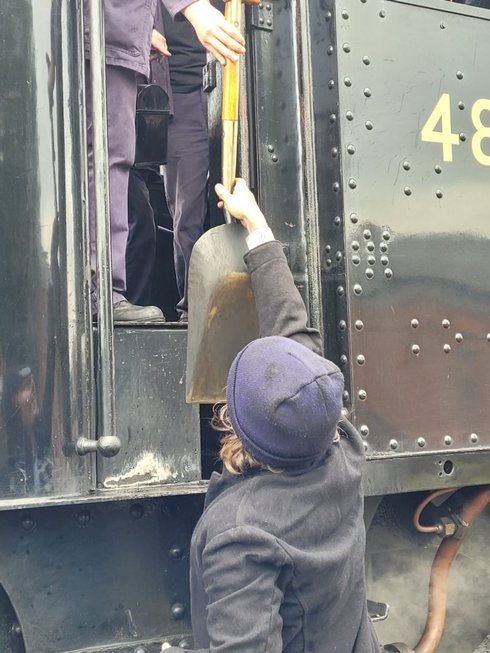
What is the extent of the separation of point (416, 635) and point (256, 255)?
127 centimetres

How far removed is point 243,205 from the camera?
5.93ft

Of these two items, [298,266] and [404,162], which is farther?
[404,162]

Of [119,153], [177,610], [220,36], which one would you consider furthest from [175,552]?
→ [220,36]

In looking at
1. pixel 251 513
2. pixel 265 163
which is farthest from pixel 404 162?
pixel 251 513

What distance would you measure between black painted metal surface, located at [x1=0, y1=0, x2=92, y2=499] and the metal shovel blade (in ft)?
0.73

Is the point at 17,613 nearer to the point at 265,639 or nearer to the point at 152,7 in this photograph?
the point at 265,639

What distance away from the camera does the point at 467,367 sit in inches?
88.6

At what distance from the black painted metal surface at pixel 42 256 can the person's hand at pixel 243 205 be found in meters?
0.31

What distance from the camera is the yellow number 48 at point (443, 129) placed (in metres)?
2.24

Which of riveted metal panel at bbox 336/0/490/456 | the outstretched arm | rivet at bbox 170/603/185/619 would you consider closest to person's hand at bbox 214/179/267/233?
the outstretched arm

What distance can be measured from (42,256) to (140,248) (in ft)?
2.98

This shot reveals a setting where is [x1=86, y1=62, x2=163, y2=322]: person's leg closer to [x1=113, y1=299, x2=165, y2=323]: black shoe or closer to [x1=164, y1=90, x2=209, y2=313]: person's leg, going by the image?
[x1=113, y1=299, x2=165, y2=323]: black shoe

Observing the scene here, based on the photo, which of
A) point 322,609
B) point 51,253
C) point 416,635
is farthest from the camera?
point 416,635

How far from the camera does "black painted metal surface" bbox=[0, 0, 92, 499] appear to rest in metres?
1.61
